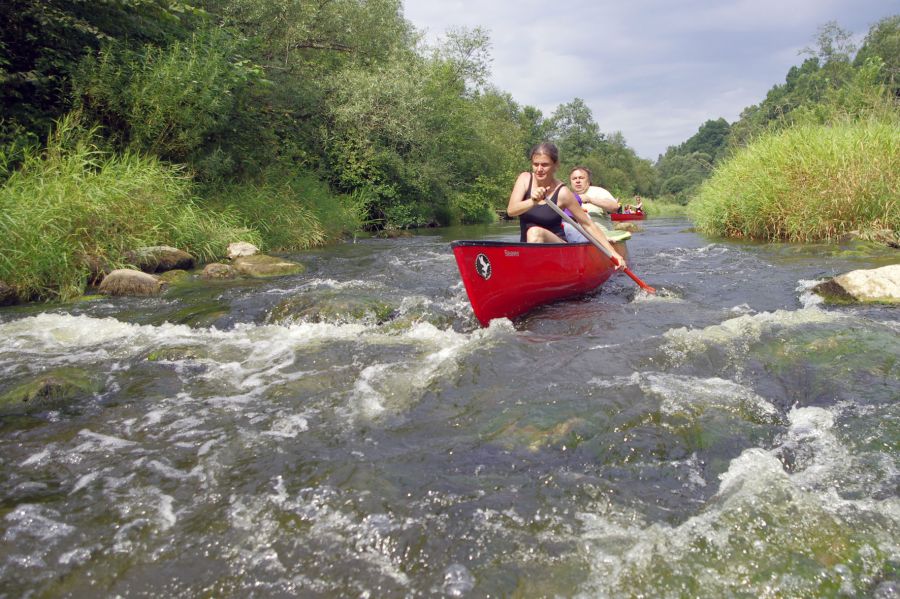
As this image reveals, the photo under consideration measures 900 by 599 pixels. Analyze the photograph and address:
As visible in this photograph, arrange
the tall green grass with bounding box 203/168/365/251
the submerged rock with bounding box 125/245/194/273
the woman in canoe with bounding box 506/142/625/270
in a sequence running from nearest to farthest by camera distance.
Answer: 1. the woman in canoe with bounding box 506/142/625/270
2. the submerged rock with bounding box 125/245/194/273
3. the tall green grass with bounding box 203/168/365/251

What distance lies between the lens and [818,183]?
9445 mm

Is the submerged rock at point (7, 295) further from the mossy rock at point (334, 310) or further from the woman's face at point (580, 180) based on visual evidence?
the woman's face at point (580, 180)

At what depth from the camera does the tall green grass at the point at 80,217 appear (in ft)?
21.7

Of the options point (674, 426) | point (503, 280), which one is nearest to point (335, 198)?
point (503, 280)

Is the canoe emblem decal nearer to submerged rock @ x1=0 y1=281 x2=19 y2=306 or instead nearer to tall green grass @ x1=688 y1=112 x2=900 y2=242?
submerged rock @ x1=0 y1=281 x2=19 y2=306

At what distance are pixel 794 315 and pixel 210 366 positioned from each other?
15.0 feet

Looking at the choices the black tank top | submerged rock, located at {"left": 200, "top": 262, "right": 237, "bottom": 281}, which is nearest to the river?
the black tank top

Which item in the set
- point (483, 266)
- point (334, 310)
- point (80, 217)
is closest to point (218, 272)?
point (80, 217)

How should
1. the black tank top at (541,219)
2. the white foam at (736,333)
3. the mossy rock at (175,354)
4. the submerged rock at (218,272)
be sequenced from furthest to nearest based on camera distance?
the submerged rock at (218,272) → the black tank top at (541,219) → the mossy rock at (175,354) → the white foam at (736,333)

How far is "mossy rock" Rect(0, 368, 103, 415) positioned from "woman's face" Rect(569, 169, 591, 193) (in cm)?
658

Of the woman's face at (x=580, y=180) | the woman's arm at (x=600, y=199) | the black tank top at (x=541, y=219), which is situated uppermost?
the woman's face at (x=580, y=180)

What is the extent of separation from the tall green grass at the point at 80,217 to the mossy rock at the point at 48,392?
136 inches

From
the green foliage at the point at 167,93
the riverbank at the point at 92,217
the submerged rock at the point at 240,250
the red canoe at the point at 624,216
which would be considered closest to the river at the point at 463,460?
the riverbank at the point at 92,217

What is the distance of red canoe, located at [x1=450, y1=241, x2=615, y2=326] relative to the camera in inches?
191
